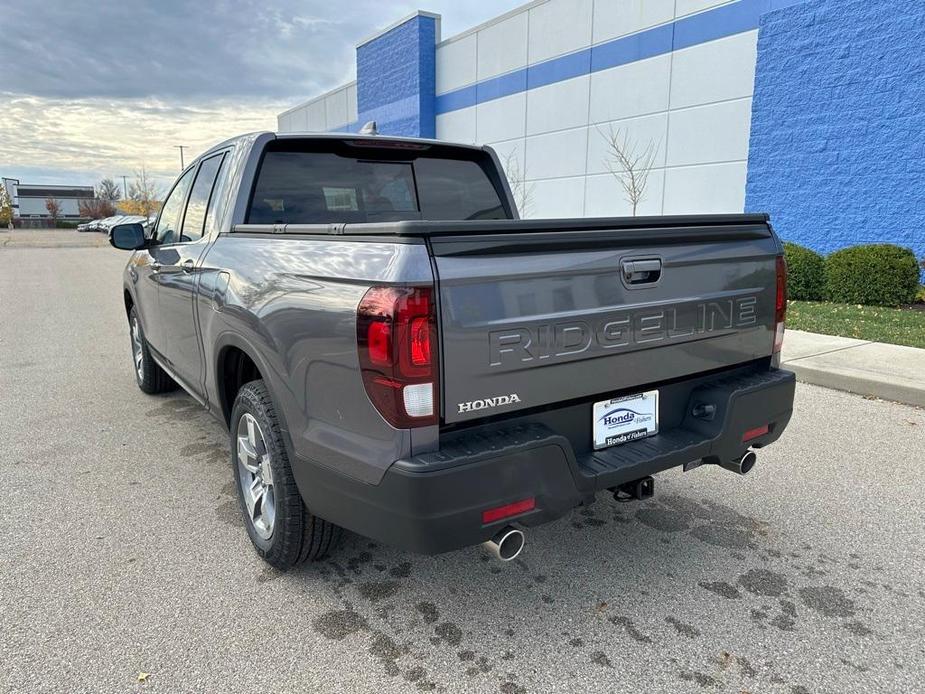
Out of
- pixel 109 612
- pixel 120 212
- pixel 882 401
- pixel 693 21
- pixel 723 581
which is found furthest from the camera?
pixel 120 212

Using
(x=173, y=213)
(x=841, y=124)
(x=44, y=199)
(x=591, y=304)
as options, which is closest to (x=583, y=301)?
(x=591, y=304)

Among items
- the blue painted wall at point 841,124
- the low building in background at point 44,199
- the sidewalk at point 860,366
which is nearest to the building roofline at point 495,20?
the blue painted wall at point 841,124

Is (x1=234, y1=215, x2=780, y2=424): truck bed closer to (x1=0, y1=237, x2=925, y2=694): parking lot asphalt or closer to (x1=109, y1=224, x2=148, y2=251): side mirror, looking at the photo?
(x1=0, y1=237, x2=925, y2=694): parking lot asphalt

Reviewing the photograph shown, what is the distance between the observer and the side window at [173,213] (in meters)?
4.59

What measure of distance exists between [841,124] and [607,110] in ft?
20.7

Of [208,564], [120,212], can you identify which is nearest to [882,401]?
[208,564]

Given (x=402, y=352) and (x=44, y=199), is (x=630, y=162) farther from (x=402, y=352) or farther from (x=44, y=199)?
(x=44, y=199)

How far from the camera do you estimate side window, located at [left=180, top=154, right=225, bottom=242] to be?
3992mm

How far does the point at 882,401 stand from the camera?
5.78 metres

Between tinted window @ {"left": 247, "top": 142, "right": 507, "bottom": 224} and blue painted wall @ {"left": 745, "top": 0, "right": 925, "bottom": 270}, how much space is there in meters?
10.1

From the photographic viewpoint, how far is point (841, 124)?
39.1 ft

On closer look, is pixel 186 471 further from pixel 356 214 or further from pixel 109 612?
pixel 356 214

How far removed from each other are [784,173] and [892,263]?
11.3ft

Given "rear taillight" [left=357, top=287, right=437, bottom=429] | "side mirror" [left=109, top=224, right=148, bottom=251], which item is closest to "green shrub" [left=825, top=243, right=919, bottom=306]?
"side mirror" [left=109, top=224, right=148, bottom=251]
